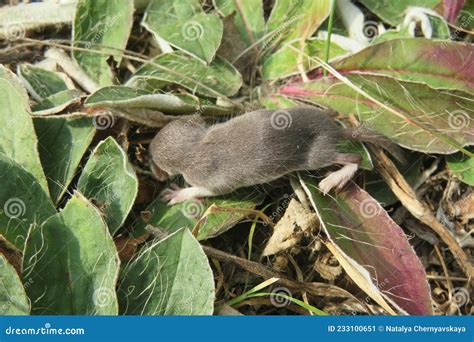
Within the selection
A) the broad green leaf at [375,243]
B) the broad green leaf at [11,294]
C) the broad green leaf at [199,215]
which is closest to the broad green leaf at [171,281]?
the broad green leaf at [199,215]

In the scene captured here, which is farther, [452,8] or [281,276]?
[452,8]

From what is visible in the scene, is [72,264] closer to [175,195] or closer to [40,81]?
[175,195]

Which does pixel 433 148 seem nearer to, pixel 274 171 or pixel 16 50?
pixel 274 171

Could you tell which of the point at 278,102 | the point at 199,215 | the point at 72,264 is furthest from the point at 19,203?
the point at 278,102

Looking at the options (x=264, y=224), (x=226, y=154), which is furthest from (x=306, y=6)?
(x=264, y=224)

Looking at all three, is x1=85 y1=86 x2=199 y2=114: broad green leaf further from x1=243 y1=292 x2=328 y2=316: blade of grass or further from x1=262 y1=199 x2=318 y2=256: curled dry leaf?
x1=243 y1=292 x2=328 y2=316: blade of grass

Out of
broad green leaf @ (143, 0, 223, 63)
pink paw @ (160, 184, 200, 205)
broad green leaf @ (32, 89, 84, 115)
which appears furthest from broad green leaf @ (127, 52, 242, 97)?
pink paw @ (160, 184, 200, 205)

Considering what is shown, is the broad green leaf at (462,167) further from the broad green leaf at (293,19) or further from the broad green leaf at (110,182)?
the broad green leaf at (110,182)
